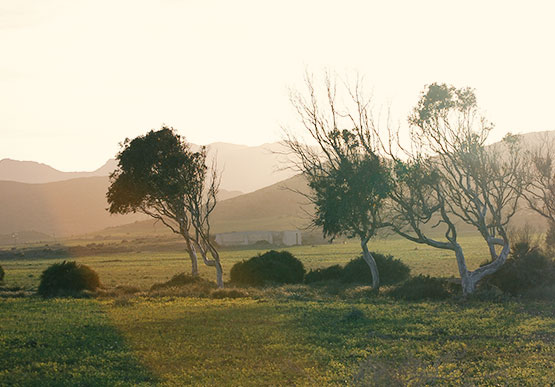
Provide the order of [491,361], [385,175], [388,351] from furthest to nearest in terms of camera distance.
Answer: [385,175], [388,351], [491,361]

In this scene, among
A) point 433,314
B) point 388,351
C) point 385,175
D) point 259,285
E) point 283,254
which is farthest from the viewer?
point 283,254

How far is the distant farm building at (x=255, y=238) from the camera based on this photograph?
461 feet

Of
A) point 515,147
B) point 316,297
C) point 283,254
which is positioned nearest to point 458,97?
point 515,147

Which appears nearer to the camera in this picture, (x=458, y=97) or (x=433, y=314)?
(x=433, y=314)

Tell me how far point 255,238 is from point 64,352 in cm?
12389

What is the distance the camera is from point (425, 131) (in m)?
37.2

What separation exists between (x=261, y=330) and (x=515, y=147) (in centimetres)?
2551

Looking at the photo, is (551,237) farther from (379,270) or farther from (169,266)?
(169,266)

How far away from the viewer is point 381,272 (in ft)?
145

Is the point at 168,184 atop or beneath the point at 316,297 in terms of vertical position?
atop

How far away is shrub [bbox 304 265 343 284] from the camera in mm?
46366

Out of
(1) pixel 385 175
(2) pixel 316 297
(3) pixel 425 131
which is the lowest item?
(2) pixel 316 297

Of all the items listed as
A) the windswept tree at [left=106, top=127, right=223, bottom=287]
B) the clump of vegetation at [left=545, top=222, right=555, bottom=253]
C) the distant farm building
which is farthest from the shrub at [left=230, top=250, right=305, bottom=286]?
the distant farm building

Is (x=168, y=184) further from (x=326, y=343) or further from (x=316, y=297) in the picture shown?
(x=326, y=343)
